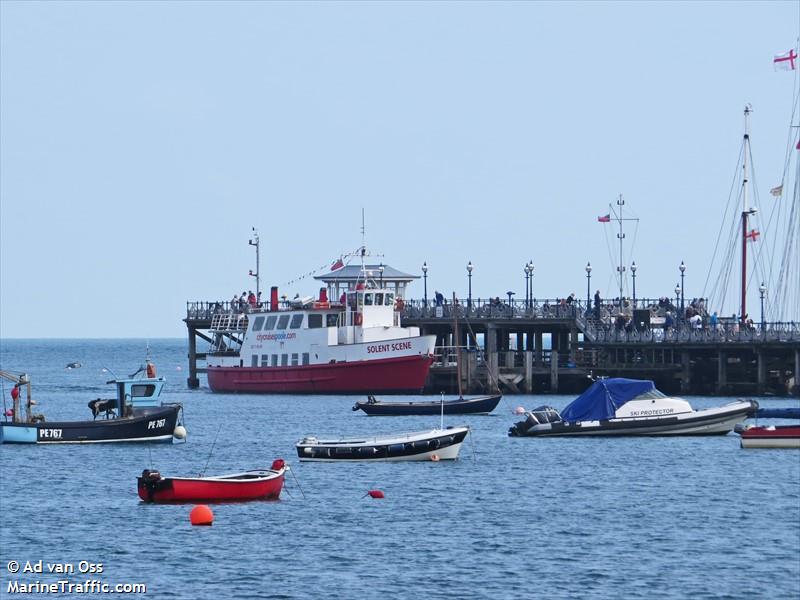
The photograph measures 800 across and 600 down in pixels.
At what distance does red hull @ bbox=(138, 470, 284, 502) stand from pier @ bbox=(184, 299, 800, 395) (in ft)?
150

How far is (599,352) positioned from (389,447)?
4002 cm

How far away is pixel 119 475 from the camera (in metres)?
59.1

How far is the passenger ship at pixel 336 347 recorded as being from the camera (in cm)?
9669

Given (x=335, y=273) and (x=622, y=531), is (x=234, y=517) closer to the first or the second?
(x=622, y=531)

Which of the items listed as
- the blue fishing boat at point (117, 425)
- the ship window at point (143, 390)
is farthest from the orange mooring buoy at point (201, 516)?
the ship window at point (143, 390)

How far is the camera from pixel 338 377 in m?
99.9

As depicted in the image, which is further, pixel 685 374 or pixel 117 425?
pixel 685 374

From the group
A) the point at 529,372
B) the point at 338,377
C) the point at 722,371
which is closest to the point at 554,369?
the point at 529,372

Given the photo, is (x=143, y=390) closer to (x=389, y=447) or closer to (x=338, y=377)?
(x=389, y=447)

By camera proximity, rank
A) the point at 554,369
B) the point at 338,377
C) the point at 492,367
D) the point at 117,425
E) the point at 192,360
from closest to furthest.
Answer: the point at 117,425 < the point at 554,369 < the point at 492,367 < the point at 338,377 < the point at 192,360

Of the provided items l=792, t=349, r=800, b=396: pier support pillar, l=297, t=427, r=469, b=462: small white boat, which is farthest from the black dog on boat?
l=792, t=349, r=800, b=396: pier support pillar

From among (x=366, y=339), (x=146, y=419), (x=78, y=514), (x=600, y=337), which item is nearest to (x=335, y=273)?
(x=366, y=339)

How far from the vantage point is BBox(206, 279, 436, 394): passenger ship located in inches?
3807

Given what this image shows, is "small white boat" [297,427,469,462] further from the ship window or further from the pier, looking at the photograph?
the pier
